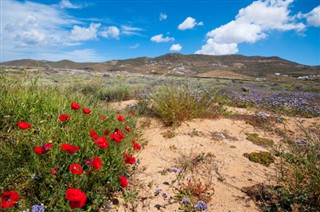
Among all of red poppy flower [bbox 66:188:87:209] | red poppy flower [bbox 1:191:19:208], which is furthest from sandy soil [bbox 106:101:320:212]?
red poppy flower [bbox 1:191:19:208]

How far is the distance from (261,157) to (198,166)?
1.13 m

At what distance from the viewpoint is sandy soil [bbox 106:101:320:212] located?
2.41 meters

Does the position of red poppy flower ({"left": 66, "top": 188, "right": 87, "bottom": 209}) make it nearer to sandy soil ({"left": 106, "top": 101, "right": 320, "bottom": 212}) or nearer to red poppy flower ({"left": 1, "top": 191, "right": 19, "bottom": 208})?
red poppy flower ({"left": 1, "top": 191, "right": 19, "bottom": 208})

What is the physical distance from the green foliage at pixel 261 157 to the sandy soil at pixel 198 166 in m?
0.09

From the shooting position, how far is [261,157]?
3467 millimetres

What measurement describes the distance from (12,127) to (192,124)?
A: 3.47 meters

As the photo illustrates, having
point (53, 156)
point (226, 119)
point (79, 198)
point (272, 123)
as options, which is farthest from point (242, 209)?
point (272, 123)

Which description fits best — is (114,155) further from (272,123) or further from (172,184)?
(272,123)

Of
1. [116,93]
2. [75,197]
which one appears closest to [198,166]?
[75,197]

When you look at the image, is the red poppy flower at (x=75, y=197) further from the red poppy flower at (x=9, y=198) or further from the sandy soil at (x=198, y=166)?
the sandy soil at (x=198, y=166)

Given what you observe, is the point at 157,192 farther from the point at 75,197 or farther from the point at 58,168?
the point at 75,197

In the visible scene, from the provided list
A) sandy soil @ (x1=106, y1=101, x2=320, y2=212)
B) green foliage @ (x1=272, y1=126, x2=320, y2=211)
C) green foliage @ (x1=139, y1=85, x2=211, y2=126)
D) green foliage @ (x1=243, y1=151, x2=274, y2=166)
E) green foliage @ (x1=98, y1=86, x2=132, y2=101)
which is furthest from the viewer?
green foliage @ (x1=98, y1=86, x2=132, y2=101)

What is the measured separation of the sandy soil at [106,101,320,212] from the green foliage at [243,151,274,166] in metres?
0.09

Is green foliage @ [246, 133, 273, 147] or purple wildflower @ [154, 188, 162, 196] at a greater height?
green foliage @ [246, 133, 273, 147]
